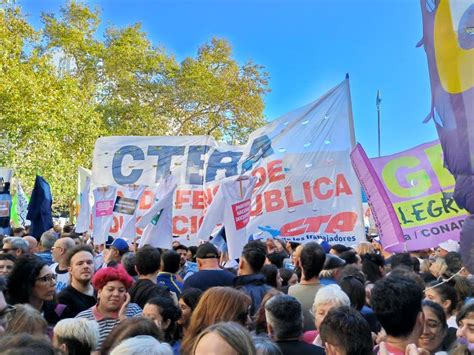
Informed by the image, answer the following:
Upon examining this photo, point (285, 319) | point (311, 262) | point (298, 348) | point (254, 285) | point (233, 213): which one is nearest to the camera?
point (298, 348)

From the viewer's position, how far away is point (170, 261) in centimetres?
630

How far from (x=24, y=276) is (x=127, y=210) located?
562 cm

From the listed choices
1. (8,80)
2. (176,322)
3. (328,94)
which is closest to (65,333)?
(176,322)

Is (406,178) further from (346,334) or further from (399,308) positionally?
(346,334)

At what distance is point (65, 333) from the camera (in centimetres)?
351

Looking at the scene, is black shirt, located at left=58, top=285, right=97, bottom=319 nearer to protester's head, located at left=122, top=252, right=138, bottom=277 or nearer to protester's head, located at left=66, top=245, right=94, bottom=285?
protester's head, located at left=66, top=245, right=94, bottom=285

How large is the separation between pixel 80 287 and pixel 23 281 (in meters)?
0.61

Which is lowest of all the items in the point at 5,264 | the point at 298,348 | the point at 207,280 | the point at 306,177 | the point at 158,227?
the point at 298,348

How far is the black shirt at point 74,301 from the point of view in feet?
16.6

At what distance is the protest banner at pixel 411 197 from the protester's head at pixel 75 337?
3.53 m

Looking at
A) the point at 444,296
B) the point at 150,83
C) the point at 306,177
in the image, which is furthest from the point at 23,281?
the point at 150,83

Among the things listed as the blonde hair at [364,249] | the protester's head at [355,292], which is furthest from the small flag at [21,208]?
the protester's head at [355,292]

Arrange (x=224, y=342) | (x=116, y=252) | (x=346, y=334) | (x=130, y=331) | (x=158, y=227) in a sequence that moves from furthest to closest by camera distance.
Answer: (x=158, y=227) < (x=116, y=252) < (x=130, y=331) < (x=346, y=334) < (x=224, y=342)

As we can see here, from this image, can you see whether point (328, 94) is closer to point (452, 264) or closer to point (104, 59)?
point (452, 264)
